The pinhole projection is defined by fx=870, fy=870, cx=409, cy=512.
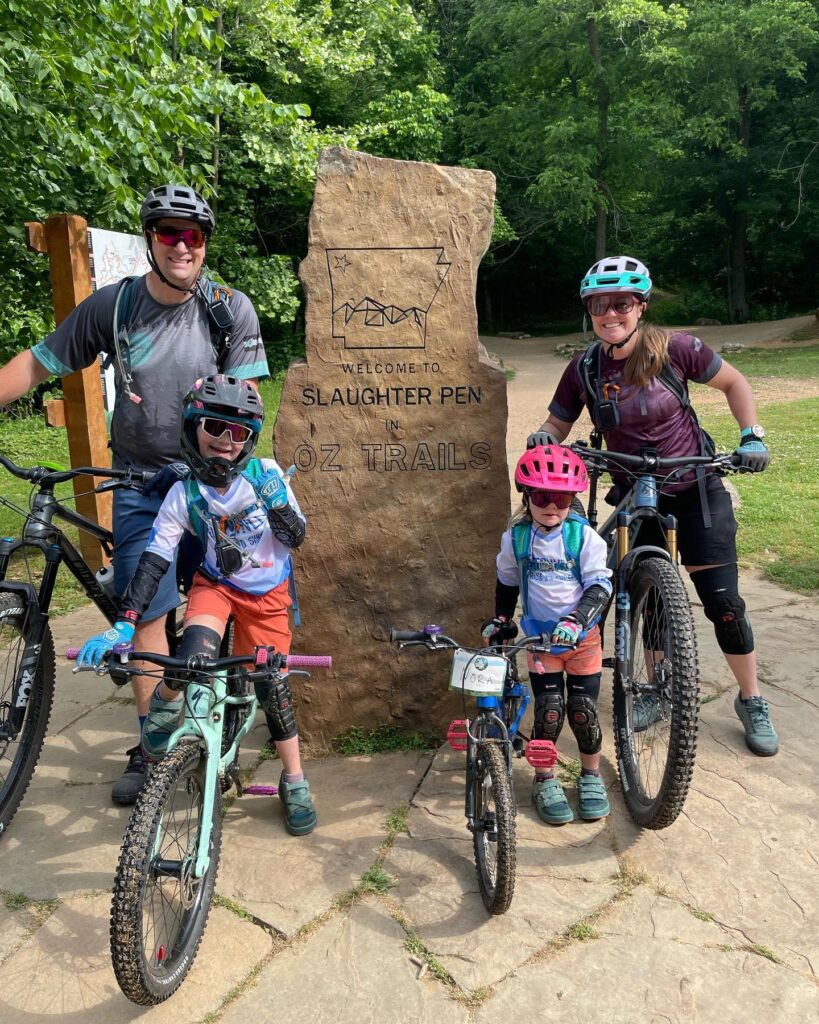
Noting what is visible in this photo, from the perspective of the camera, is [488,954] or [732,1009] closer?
[732,1009]

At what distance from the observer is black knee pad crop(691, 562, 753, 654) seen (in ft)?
11.4

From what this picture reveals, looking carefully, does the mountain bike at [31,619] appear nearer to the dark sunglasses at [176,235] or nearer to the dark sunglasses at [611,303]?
the dark sunglasses at [176,235]

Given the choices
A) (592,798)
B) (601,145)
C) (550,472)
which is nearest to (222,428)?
(550,472)

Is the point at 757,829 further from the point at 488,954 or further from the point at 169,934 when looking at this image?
the point at 169,934

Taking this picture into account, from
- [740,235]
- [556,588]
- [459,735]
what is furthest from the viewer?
[740,235]

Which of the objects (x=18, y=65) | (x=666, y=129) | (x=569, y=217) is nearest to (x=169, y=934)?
(x=18, y=65)

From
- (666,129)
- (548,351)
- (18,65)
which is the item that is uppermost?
(666,129)

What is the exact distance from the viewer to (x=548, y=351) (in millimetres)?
24125

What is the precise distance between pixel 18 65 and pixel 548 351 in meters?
19.8

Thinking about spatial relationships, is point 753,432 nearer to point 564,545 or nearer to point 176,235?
point 564,545

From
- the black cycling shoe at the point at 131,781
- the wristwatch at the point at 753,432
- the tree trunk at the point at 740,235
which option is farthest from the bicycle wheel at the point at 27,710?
the tree trunk at the point at 740,235

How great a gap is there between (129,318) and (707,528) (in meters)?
2.34

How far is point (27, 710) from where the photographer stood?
10.6 ft

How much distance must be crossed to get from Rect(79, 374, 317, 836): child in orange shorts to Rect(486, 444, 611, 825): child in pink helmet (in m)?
0.77
